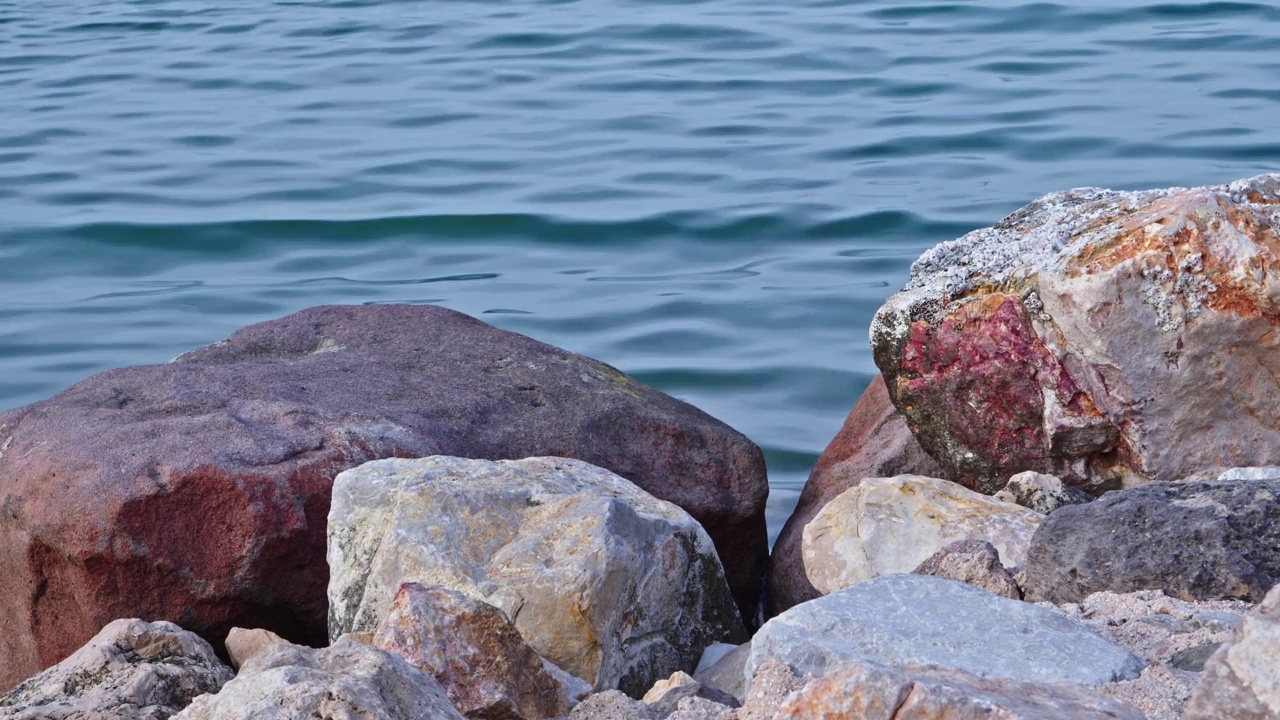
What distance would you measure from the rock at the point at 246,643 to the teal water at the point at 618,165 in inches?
107

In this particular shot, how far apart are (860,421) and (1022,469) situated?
35.7 inches

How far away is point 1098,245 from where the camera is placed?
3.80 m

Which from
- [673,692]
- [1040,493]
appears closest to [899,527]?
[1040,493]

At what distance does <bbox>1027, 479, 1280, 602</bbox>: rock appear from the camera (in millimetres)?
3014

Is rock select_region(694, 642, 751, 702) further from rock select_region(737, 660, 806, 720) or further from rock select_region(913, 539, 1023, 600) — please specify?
rock select_region(737, 660, 806, 720)

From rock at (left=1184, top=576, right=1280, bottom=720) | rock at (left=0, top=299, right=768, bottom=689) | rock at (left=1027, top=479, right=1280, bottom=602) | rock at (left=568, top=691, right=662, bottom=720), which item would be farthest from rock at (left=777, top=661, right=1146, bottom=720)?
rock at (left=0, top=299, right=768, bottom=689)

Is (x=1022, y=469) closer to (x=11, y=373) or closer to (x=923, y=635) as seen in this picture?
(x=923, y=635)

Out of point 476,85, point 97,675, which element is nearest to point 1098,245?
point 97,675

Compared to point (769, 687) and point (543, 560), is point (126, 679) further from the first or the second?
point (769, 687)

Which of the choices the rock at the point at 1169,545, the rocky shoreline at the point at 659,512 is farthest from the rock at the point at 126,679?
the rock at the point at 1169,545

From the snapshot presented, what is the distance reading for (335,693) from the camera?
2.17 meters

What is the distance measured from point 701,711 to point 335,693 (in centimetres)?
53

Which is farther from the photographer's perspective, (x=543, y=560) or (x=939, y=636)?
(x=543, y=560)

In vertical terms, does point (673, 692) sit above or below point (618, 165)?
above
